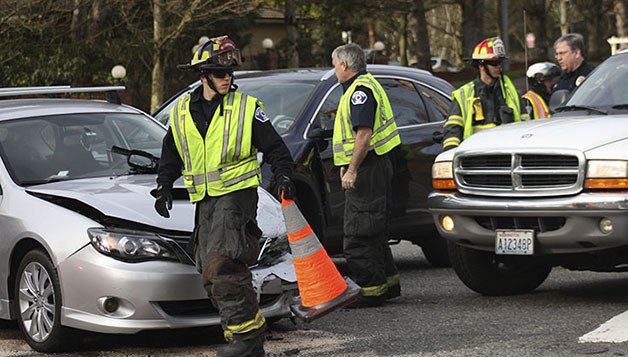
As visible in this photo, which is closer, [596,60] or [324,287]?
[324,287]

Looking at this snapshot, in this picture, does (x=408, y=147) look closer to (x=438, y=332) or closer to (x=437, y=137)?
(x=437, y=137)

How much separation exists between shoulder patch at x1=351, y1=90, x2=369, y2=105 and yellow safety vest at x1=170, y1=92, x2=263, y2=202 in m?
1.84

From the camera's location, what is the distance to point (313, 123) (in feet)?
32.9

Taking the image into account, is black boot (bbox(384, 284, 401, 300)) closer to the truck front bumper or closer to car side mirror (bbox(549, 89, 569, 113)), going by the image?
the truck front bumper

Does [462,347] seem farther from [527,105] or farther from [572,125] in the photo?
[527,105]

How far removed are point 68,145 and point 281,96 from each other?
8.01 ft

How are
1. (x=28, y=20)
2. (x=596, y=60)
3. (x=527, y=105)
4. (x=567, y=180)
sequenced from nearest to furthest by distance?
(x=567, y=180)
(x=527, y=105)
(x=28, y=20)
(x=596, y=60)

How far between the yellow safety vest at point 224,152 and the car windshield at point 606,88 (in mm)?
3031

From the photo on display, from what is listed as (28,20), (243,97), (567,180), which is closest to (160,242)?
(243,97)

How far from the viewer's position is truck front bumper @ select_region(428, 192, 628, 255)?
768 cm

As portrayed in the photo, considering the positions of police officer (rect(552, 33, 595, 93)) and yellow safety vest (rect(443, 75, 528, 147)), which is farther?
police officer (rect(552, 33, 595, 93))

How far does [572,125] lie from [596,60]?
43.2 m

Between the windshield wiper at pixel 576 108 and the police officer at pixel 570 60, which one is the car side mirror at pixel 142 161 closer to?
the windshield wiper at pixel 576 108

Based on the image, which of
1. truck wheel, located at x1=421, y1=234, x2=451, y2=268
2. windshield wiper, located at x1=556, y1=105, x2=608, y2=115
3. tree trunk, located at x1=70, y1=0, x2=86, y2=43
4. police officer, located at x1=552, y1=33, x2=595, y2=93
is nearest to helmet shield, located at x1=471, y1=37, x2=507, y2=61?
windshield wiper, located at x1=556, y1=105, x2=608, y2=115
